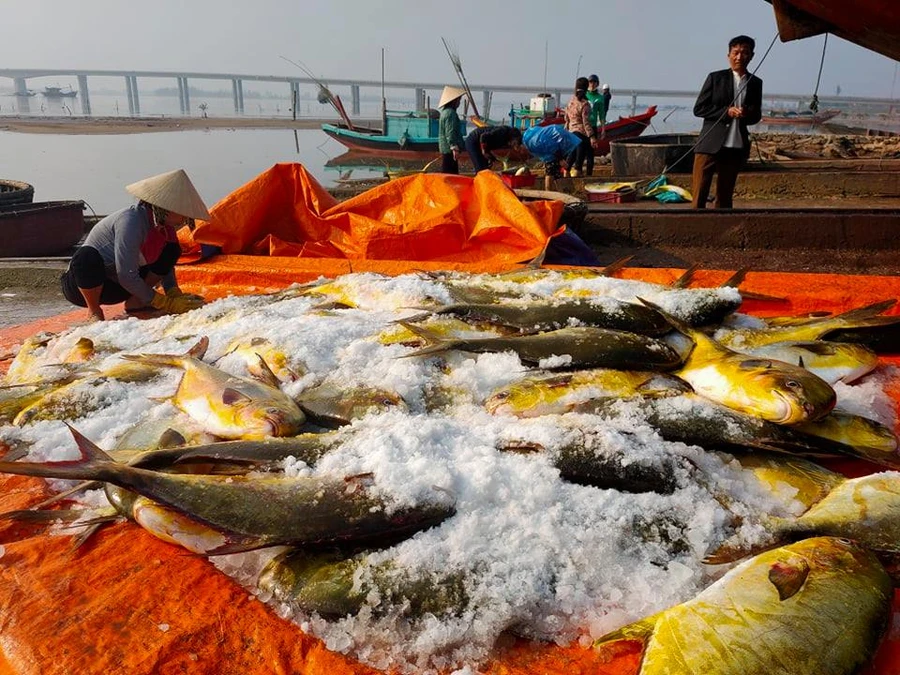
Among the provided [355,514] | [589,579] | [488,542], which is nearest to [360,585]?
[355,514]

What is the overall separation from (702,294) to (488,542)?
225cm

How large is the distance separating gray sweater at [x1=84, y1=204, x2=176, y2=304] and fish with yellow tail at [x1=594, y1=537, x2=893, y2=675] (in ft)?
14.7

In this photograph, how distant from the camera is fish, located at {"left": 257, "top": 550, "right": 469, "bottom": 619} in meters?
1.78

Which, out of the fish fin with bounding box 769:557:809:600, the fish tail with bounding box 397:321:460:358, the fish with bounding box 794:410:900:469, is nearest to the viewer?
the fish fin with bounding box 769:557:809:600

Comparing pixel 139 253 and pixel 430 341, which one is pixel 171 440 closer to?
pixel 430 341

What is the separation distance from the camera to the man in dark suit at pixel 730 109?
6777 mm

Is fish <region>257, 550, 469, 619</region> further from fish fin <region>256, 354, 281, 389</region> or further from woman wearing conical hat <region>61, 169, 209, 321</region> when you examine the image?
woman wearing conical hat <region>61, 169, 209, 321</region>

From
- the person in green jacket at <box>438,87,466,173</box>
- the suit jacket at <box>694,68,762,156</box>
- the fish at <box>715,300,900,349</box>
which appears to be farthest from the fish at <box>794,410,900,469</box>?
the person in green jacket at <box>438,87,466,173</box>

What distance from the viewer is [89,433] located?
110 inches

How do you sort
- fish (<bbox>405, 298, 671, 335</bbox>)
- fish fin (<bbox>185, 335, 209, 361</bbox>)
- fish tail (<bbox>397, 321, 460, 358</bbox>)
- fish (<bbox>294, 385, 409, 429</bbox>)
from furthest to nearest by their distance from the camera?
1. fish fin (<bbox>185, 335, 209, 361</bbox>)
2. fish (<bbox>405, 298, 671, 335</bbox>)
3. fish tail (<bbox>397, 321, 460, 358</bbox>)
4. fish (<bbox>294, 385, 409, 429</bbox>)

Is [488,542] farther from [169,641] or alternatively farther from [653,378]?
[653,378]

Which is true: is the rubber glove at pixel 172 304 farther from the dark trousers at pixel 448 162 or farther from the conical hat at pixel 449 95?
the conical hat at pixel 449 95

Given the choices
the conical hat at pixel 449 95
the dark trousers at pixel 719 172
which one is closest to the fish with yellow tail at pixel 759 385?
the dark trousers at pixel 719 172

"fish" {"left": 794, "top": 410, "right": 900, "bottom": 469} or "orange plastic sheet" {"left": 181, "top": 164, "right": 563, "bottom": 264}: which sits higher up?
"orange plastic sheet" {"left": 181, "top": 164, "right": 563, "bottom": 264}
